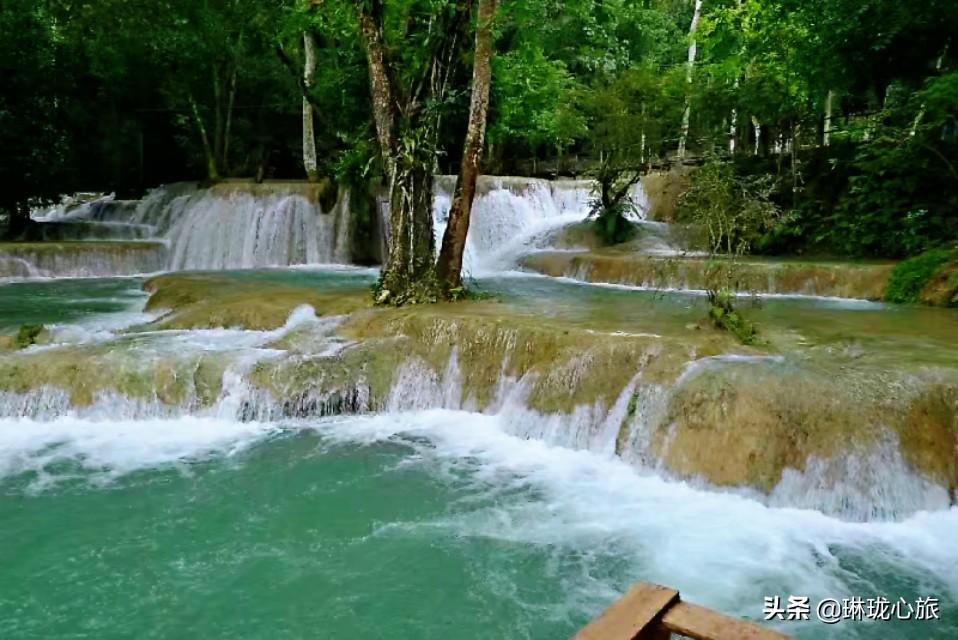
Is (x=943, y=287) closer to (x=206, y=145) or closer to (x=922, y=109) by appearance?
(x=922, y=109)

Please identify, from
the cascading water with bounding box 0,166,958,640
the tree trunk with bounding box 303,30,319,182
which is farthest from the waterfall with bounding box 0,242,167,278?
the cascading water with bounding box 0,166,958,640

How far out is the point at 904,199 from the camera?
1191cm

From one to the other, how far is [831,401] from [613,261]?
23.5ft

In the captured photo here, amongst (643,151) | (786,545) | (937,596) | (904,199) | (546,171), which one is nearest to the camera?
(937,596)

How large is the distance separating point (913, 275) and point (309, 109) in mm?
13762

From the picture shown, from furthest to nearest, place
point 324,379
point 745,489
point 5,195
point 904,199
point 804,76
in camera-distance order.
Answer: point 5,195 < point 804,76 < point 904,199 < point 324,379 < point 745,489

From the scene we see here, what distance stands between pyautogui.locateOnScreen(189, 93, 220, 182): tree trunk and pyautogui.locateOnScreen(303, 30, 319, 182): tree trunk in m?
2.77

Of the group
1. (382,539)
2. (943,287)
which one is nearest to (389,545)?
(382,539)

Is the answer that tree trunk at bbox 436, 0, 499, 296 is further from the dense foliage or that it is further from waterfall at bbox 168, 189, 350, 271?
waterfall at bbox 168, 189, 350, 271

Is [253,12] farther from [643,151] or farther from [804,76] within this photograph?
[804,76]

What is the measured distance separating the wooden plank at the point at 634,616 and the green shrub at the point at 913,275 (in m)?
9.09

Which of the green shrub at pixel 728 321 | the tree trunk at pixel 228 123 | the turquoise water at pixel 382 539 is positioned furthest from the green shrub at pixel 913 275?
the tree trunk at pixel 228 123

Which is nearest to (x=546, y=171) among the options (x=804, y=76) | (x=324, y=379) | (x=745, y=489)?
(x=804, y=76)

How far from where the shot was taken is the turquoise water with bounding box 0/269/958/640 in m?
4.00
